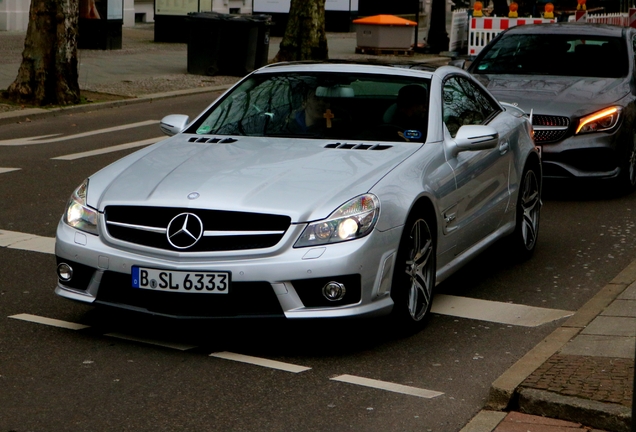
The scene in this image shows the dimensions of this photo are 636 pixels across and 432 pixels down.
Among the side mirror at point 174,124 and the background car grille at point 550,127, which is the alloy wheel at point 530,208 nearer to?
the background car grille at point 550,127

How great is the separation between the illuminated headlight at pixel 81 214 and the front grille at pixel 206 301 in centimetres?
31

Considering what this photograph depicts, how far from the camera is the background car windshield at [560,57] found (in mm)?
12008

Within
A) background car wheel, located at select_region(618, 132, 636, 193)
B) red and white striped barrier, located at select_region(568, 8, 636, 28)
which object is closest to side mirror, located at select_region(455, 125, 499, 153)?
background car wheel, located at select_region(618, 132, 636, 193)

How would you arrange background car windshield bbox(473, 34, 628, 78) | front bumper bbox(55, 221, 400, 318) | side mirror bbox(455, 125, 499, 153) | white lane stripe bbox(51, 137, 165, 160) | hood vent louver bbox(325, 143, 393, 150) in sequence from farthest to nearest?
white lane stripe bbox(51, 137, 165, 160) → background car windshield bbox(473, 34, 628, 78) → side mirror bbox(455, 125, 499, 153) → hood vent louver bbox(325, 143, 393, 150) → front bumper bbox(55, 221, 400, 318)

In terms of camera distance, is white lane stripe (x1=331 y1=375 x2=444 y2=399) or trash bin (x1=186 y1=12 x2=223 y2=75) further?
trash bin (x1=186 y1=12 x2=223 y2=75)

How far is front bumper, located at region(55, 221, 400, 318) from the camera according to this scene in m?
5.72

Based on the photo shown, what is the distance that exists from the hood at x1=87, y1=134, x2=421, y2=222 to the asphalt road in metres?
0.64

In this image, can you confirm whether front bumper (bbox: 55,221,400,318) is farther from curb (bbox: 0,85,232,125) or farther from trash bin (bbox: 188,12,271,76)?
trash bin (bbox: 188,12,271,76)

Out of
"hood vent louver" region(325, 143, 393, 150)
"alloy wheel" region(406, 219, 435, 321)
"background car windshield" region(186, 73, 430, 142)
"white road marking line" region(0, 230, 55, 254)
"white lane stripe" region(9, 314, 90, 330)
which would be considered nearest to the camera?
"alloy wheel" region(406, 219, 435, 321)

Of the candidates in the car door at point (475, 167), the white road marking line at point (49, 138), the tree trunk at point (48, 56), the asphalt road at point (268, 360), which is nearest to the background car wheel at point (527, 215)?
the asphalt road at point (268, 360)

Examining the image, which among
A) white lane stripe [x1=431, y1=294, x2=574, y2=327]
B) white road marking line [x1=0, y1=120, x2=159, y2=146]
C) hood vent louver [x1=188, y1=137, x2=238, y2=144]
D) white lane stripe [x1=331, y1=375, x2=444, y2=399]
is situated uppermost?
hood vent louver [x1=188, y1=137, x2=238, y2=144]

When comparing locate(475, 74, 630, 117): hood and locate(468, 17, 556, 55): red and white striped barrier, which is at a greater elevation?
locate(468, 17, 556, 55): red and white striped barrier

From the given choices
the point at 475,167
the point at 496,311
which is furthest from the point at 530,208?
the point at 496,311

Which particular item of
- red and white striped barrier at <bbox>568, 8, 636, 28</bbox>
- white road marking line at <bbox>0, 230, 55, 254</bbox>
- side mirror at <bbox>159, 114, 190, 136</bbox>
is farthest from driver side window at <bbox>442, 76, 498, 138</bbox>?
red and white striped barrier at <bbox>568, 8, 636, 28</bbox>
